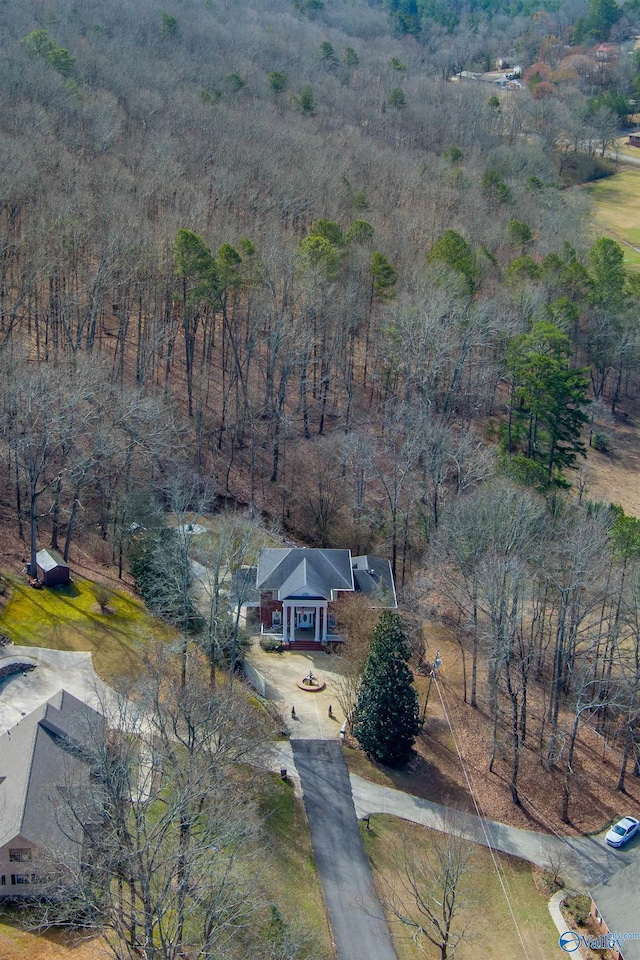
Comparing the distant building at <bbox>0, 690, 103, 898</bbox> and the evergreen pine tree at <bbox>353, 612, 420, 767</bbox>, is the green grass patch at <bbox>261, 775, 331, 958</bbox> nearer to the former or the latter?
the evergreen pine tree at <bbox>353, 612, 420, 767</bbox>

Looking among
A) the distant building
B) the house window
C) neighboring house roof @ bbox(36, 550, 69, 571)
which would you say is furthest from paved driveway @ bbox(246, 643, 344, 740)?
the house window

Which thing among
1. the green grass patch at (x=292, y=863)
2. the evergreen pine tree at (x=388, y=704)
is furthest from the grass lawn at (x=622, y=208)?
the green grass patch at (x=292, y=863)

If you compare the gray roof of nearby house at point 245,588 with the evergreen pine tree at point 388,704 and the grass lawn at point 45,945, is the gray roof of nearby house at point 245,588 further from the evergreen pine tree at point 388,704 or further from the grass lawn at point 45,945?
the grass lawn at point 45,945

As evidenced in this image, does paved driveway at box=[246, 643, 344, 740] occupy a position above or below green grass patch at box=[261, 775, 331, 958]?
below

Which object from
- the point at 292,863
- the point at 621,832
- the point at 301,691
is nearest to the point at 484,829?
the point at 621,832

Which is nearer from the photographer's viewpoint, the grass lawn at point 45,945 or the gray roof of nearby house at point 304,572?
the grass lawn at point 45,945
